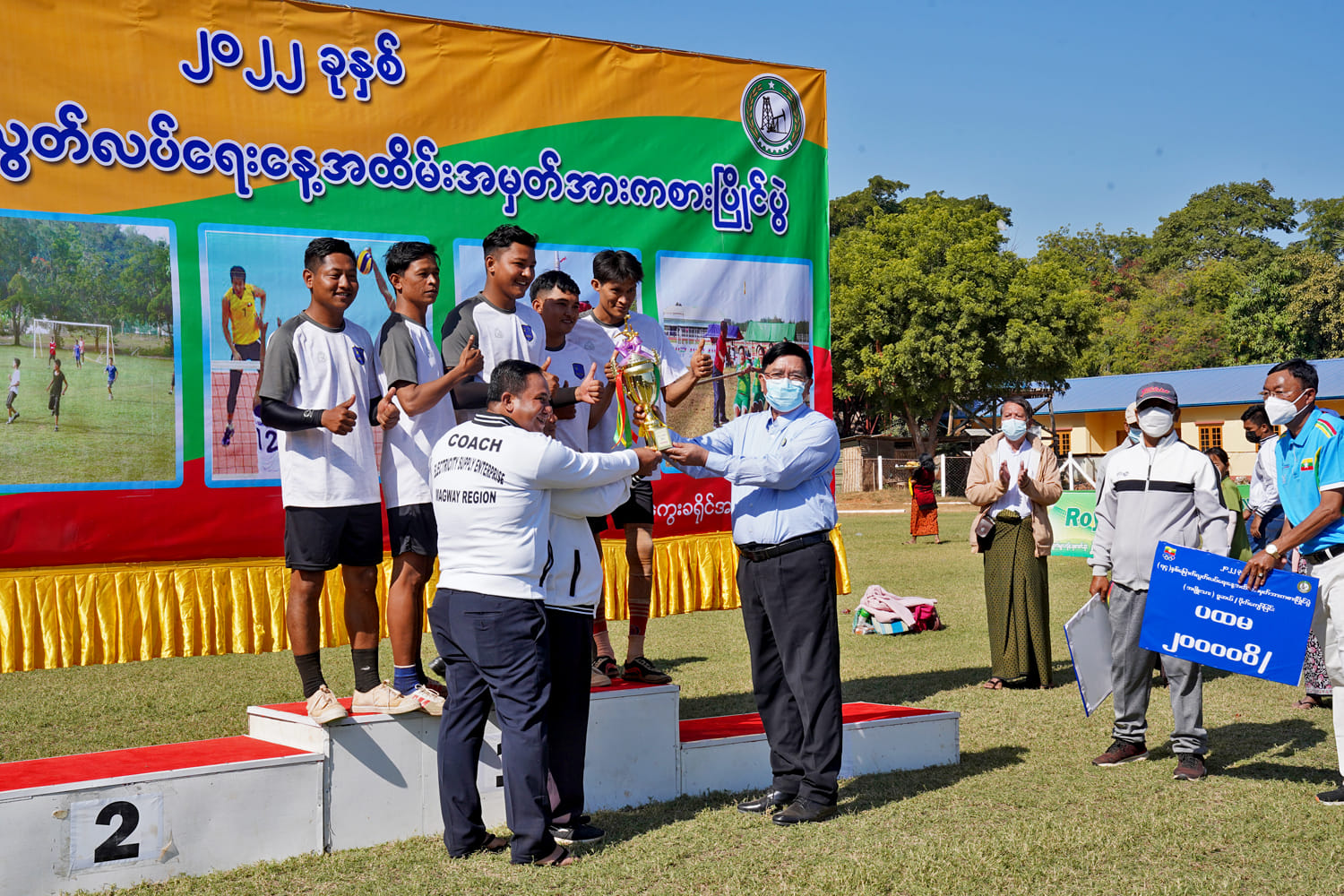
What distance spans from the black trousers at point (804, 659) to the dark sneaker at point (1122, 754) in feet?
5.77

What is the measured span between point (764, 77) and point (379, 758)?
552cm

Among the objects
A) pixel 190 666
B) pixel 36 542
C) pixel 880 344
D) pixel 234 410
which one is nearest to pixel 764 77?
pixel 234 410

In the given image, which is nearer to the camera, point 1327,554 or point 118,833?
point 118,833

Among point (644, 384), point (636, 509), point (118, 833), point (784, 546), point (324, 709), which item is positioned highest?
point (644, 384)

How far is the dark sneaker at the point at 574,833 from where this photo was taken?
5.05 meters

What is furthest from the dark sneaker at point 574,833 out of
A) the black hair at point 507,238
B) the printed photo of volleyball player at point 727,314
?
the printed photo of volleyball player at point 727,314

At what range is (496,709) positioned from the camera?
4812 mm

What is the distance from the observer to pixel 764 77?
336 inches

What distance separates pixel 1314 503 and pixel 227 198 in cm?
602

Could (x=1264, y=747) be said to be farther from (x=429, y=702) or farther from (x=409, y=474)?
(x=409, y=474)

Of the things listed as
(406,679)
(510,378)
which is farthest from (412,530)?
(510,378)

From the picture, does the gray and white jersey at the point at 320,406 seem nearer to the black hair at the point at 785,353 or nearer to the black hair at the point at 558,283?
the black hair at the point at 558,283

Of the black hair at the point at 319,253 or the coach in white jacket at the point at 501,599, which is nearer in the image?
the coach in white jacket at the point at 501,599

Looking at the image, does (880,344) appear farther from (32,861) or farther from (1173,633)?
(32,861)
